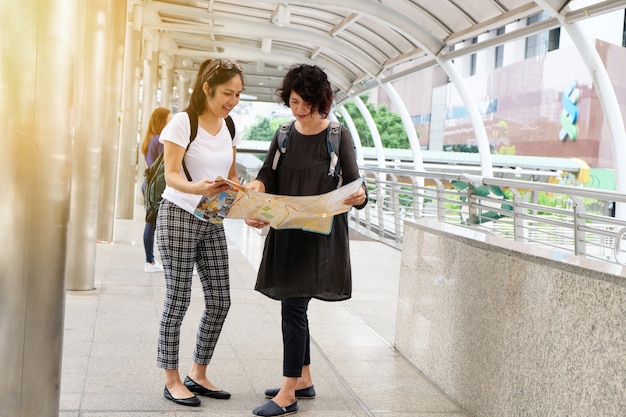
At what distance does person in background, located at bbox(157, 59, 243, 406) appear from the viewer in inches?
149

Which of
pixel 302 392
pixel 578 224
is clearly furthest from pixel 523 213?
pixel 302 392

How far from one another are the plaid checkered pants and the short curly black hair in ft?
2.58

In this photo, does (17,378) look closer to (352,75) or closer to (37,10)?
(37,10)

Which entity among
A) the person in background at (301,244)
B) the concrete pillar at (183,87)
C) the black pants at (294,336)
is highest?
the concrete pillar at (183,87)

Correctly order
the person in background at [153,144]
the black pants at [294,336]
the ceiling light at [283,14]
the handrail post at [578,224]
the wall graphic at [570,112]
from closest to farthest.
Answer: the black pants at [294,336]
the handrail post at [578,224]
the person in background at [153,144]
the ceiling light at [283,14]
the wall graphic at [570,112]

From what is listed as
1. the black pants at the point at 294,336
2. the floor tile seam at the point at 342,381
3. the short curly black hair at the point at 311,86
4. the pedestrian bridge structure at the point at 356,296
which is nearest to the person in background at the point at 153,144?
the pedestrian bridge structure at the point at 356,296

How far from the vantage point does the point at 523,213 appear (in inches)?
310

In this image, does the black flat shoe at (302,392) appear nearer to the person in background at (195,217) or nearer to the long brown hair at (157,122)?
the person in background at (195,217)

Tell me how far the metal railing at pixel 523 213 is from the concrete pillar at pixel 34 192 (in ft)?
13.0

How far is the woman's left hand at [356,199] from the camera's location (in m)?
3.66

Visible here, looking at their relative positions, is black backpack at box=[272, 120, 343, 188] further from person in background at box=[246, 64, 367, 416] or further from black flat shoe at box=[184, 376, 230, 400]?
black flat shoe at box=[184, 376, 230, 400]

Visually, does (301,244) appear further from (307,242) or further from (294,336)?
(294,336)

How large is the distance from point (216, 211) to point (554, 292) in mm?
1517

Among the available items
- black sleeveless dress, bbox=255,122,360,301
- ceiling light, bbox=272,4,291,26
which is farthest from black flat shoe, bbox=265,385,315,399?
ceiling light, bbox=272,4,291,26
